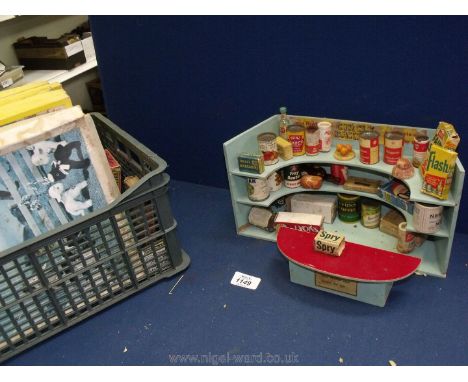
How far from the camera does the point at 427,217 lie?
55.9 inches

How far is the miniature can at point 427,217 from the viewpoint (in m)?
1.41

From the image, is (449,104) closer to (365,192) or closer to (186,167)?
(365,192)

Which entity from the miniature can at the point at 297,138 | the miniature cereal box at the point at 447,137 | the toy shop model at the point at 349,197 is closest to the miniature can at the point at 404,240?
the toy shop model at the point at 349,197

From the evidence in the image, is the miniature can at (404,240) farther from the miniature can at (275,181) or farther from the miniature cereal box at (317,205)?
the miniature can at (275,181)

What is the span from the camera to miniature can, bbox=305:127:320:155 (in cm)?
167

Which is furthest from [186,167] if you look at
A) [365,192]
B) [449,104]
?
[449,104]

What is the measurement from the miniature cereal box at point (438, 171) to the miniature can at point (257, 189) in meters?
0.58

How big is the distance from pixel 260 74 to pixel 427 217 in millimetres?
837

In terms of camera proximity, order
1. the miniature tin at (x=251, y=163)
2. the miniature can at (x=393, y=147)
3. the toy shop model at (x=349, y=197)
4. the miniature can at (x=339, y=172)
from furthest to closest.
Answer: the miniature can at (x=339, y=172) < the miniature tin at (x=251, y=163) < the miniature can at (x=393, y=147) < the toy shop model at (x=349, y=197)

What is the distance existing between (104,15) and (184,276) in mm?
1260

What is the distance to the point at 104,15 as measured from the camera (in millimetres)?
2033

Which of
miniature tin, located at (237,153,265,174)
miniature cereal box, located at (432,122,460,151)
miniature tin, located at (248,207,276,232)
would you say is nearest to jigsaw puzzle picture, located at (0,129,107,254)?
miniature tin, located at (237,153,265,174)

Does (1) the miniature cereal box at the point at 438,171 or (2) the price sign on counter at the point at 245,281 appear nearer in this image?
(1) the miniature cereal box at the point at 438,171

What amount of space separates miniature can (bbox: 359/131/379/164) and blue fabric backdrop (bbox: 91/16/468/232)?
118 mm
